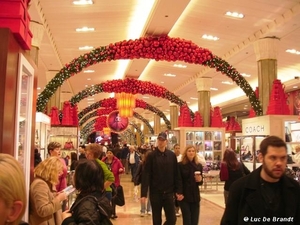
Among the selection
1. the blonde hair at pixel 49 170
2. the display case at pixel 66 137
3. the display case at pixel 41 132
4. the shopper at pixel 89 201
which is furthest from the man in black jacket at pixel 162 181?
the display case at pixel 66 137

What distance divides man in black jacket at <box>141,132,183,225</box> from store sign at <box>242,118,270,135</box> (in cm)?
431

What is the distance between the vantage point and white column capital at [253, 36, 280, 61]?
34.6ft

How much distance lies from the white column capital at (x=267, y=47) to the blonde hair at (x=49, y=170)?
26.9ft

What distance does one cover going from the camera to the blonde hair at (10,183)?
1.14 metres

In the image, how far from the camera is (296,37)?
1085 centimetres

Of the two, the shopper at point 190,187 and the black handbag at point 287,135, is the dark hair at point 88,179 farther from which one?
the black handbag at point 287,135

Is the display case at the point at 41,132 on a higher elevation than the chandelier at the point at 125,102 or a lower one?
lower

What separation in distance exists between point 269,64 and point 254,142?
3.25m

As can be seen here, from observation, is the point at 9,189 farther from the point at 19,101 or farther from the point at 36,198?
the point at 36,198

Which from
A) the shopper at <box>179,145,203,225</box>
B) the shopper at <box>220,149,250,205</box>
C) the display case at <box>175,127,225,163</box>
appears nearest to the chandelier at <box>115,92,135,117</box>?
the display case at <box>175,127,225,163</box>

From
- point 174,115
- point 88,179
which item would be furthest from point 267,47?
point 174,115

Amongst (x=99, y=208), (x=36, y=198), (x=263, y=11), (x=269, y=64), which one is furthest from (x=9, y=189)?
(x=269, y=64)

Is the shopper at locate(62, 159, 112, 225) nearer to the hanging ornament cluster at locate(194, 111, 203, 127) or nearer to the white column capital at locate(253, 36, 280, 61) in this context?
the white column capital at locate(253, 36, 280, 61)

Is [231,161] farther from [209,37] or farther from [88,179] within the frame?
[209,37]
